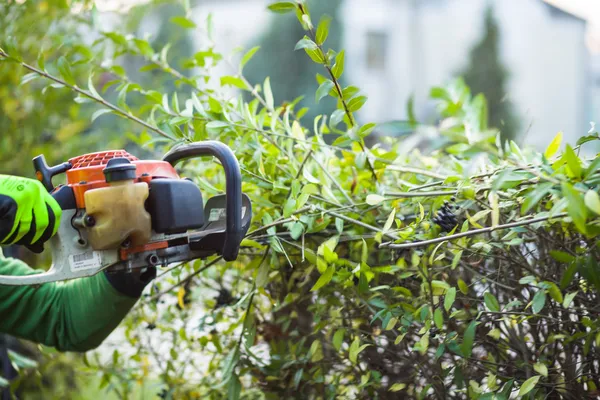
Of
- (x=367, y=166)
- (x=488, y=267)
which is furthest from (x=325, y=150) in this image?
(x=488, y=267)

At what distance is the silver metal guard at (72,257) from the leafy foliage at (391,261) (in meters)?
0.35

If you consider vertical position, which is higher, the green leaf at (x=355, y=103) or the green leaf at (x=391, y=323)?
the green leaf at (x=355, y=103)

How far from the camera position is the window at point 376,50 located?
2430 cm

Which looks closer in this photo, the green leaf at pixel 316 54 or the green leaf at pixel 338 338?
the green leaf at pixel 316 54

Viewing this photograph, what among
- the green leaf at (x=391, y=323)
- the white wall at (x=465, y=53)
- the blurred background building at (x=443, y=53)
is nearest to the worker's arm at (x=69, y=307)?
the green leaf at (x=391, y=323)

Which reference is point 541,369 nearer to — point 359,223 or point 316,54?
point 359,223

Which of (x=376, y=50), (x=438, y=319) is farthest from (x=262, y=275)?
(x=376, y=50)

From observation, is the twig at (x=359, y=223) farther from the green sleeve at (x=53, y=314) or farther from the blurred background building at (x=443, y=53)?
the blurred background building at (x=443, y=53)

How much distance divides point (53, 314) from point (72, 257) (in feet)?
1.92

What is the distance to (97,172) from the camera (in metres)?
1.19

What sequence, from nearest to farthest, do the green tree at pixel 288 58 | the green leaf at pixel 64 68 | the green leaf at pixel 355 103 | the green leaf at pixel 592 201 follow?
the green leaf at pixel 592 201
the green leaf at pixel 355 103
the green leaf at pixel 64 68
the green tree at pixel 288 58

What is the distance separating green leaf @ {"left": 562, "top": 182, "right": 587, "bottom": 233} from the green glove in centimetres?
84

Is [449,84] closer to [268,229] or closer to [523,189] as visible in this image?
[523,189]

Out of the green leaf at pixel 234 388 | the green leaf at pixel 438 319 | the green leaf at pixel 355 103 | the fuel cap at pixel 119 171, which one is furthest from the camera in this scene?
the green leaf at pixel 234 388
